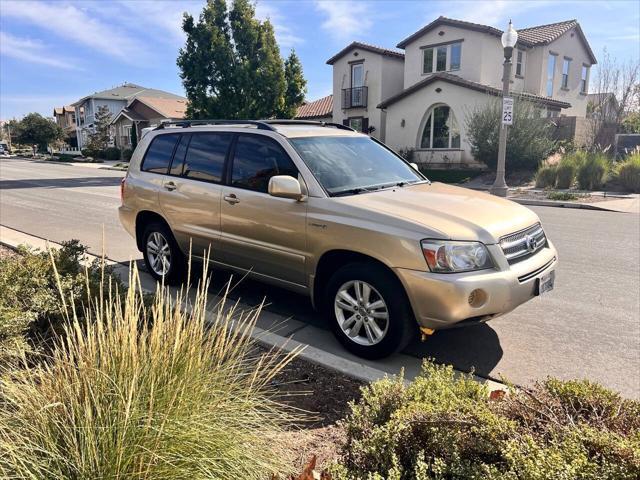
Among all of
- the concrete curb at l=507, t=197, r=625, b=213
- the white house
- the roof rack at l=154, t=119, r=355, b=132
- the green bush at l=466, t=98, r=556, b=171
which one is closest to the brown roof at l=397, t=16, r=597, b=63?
the green bush at l=466, t=98, r=556, b=171

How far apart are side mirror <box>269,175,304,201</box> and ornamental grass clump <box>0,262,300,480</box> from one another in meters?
1.88

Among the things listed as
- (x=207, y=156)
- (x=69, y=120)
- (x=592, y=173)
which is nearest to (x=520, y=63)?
(x=592, y=173)

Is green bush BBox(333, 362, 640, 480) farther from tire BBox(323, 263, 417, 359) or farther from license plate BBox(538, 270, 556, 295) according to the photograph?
license plate BBox(538, 270, 556, 295)

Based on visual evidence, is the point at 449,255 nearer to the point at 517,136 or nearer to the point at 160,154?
the point at 160,154

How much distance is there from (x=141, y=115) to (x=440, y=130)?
35195 mm

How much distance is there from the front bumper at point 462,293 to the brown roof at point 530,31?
81.3 feet

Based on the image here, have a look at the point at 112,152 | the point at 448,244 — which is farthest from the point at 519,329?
the point at 112,152

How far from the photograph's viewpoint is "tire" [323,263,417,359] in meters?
3.77

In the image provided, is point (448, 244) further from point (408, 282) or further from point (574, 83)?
point (574, 83)

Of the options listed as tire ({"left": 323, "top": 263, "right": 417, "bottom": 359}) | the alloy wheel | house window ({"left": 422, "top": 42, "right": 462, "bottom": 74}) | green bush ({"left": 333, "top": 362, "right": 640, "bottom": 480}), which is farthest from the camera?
house window ({"left": 422, "top": 42, "right": 462, "bottom": 74})

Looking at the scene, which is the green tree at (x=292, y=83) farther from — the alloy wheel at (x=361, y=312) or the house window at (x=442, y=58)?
the alloy wheel at (x=361, y=312)

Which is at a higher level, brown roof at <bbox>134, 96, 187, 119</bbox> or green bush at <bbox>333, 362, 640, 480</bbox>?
brown roof at <bbox>134, 96, 187, 119</bbox>

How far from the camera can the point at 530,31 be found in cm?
2964

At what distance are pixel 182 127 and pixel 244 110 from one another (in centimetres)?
2344
